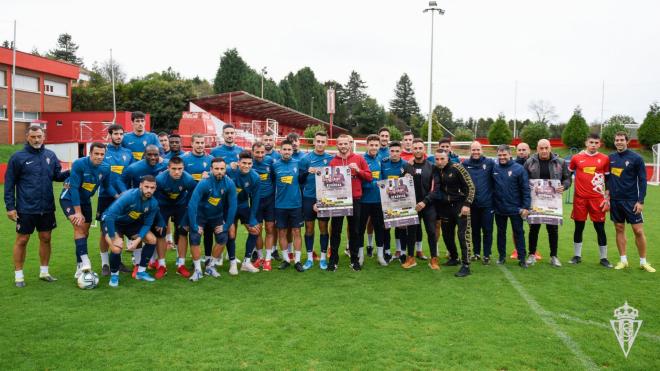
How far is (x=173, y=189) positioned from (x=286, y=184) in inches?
66.8

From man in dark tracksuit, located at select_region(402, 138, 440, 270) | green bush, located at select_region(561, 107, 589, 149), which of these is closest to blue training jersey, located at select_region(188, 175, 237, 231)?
man in dark tracksuit, located at select_region(402, 138, 440, 270)

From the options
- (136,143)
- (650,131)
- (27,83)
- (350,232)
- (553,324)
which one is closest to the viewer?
(553,324)

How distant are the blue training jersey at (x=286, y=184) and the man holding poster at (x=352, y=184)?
461 mm

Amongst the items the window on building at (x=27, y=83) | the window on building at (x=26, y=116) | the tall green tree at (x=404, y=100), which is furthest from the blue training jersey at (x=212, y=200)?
the tall green tree at (x=404, y=100)

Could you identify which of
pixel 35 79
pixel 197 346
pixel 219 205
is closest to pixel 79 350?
pixel 197 346

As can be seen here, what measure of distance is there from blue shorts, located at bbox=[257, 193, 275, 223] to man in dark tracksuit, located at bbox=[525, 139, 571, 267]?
431 cm

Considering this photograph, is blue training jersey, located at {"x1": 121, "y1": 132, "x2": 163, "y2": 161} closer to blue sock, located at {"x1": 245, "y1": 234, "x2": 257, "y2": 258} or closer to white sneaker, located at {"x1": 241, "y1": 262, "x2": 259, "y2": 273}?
blue sock, located at {"x1": 245, "y1": 234, "x2": 257, "y2": 258}

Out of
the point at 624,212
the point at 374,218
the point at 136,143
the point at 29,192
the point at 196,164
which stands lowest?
the point at 374,218

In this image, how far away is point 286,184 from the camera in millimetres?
7398

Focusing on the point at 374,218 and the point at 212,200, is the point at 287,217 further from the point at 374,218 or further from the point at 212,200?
the point at 374,218

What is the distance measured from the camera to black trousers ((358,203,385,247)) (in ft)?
24.9

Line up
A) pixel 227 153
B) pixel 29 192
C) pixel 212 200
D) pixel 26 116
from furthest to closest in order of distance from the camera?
pixel 26 116 → pixel 227 153 → pixel 212 200 → pixel 29 192

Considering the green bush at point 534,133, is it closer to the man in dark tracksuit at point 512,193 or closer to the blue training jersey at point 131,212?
the man in dark tracksuit at point 512,193

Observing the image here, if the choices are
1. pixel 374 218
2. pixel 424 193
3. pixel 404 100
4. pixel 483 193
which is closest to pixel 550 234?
pixel 483 193
